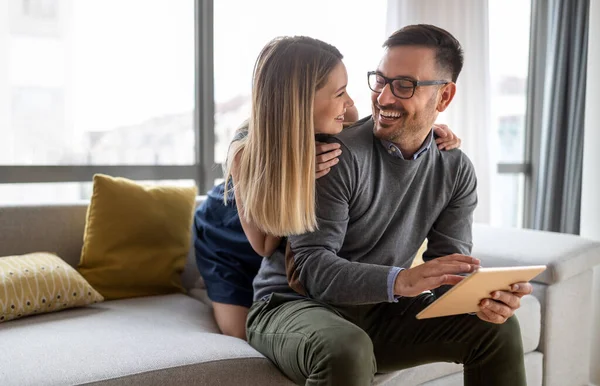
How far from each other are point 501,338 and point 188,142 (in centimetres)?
189

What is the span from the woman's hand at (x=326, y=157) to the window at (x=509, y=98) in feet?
8.25

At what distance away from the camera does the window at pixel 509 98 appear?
12.9ft

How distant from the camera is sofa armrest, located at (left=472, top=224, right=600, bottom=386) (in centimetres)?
229

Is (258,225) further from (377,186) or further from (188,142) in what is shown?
(188,142)

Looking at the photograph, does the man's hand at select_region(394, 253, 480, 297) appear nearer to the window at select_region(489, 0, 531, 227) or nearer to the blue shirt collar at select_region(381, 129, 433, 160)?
the blue shirt collar at select_region(381, 129, 433, 160)

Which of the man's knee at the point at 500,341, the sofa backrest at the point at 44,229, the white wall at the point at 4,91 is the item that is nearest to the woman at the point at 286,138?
the man's knee at the point at 500,341

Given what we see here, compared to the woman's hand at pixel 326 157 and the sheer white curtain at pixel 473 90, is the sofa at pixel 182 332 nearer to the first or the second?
the woman's hand at pixel 326 157

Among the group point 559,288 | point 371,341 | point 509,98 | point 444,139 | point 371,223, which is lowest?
point 559,288

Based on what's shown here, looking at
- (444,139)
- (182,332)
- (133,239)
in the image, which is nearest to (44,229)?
(133,239)

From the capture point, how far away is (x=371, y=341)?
4.73 feet

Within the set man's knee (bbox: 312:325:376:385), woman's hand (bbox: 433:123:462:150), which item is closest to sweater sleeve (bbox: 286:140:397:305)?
man's knee (bbox: 312:325:376:385)

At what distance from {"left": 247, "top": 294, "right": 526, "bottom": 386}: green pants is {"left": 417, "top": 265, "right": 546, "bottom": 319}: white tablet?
105 mm

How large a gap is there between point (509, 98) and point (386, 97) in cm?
264

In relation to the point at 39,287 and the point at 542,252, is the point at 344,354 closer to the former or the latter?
the point at 39,287
